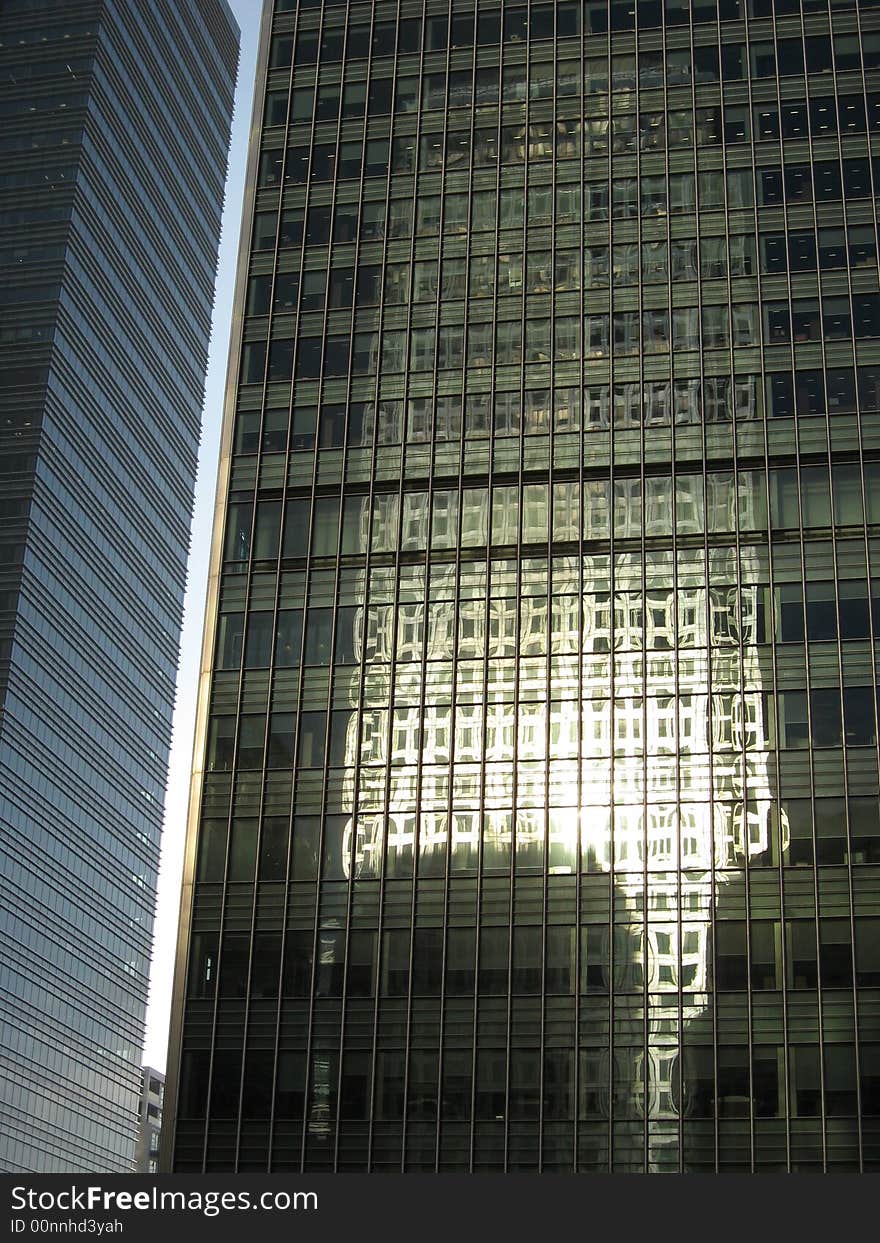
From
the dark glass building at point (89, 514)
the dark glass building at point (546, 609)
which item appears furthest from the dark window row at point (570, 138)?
the dark glass building at point (89, 514)

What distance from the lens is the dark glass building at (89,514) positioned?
464 feet

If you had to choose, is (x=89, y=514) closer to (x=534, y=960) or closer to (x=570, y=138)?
(x=570, y=138)

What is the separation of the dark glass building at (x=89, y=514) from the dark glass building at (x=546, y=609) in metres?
66.3

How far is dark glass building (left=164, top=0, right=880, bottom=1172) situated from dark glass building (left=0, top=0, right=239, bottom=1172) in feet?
217

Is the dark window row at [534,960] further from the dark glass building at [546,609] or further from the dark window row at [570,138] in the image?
the dark window row at [570,138]

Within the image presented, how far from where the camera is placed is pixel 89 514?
153 meters

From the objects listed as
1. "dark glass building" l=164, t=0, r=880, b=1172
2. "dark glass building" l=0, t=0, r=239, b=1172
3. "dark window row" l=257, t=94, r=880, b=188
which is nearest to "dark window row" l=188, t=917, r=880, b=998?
"dark glass building" l=164, t=0, r=880, b=1172

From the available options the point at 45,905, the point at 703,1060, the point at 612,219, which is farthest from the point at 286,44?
the point at 45,905

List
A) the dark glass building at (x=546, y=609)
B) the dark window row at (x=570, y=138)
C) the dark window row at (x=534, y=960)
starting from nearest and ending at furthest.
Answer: the dark glass building at (x=546, y=609)
the dark window row at (x=534, y=960)
the dark window row at (x=570, y=138)

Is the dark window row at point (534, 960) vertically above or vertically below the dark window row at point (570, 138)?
below

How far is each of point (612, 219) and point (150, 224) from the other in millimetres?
96315

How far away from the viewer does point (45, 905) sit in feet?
474

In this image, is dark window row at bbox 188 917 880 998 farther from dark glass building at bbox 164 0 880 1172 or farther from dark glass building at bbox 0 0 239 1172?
dark glass building at bbox 0 0 239 1172

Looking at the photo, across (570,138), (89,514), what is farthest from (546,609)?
(89,514)
